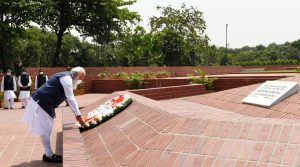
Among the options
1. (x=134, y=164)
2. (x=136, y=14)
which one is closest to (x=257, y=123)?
(x=134, y=164)

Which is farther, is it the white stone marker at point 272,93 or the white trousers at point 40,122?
the white stone marker at point 272,93

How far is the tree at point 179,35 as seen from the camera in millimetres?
33562

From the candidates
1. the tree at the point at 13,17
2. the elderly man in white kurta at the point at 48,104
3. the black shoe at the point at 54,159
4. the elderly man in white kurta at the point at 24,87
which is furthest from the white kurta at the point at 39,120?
the tree at the point at 13,17

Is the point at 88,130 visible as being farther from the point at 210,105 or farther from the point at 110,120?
the point at 210,105

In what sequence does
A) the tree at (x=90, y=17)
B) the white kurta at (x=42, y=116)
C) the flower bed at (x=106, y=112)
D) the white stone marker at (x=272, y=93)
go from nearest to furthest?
the white kurta at (x=42, y=116), the flower bed at (x=106, y=112), the white stone marker at (x=272, y=93), the tree at (x=90, y=17)

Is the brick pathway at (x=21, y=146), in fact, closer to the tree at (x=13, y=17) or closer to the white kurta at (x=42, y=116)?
the white kurta at (x=42, y=116)

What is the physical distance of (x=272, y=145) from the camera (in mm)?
3350

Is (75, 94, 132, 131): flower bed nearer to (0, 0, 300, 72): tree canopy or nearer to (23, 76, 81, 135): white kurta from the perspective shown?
(23, 76, 81, 135): white kurta

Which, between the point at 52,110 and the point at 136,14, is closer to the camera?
the point at 52,110

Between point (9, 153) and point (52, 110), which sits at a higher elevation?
point (52, 110)

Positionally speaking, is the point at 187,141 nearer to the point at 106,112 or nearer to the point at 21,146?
the point at 106,112

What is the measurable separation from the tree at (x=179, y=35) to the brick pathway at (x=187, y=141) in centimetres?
2859

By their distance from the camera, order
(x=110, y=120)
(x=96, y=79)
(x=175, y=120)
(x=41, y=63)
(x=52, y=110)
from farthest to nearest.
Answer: (x=41, y=63) → (x=96, y=79) → (x=110, y=120) → (x=52, y=110) → (x=175, y=120)

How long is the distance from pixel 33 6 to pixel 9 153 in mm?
16829
